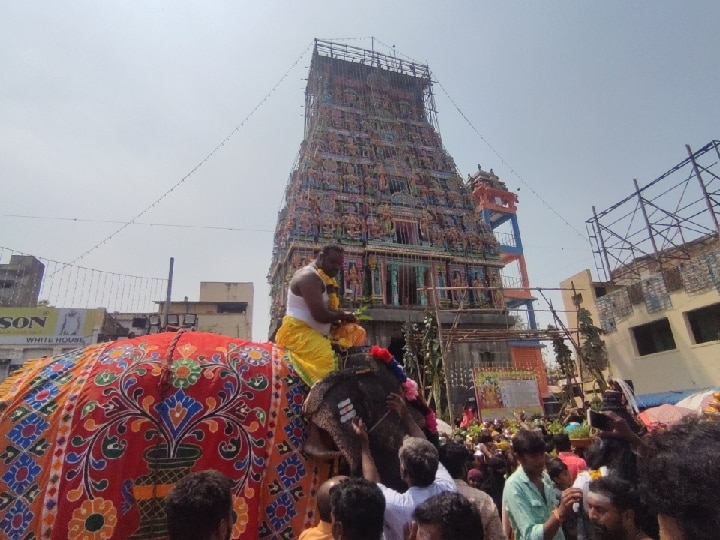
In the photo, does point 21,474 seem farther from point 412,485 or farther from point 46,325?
point 46,325

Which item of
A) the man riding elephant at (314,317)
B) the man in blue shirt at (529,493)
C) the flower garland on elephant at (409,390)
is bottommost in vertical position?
the man in blue shirt at (529,493)

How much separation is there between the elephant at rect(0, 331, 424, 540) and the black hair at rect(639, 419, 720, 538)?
208 cm

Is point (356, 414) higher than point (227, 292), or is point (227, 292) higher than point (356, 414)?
point (227, 292)

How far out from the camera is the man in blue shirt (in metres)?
3.02

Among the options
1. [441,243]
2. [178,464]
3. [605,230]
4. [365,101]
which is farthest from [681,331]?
[365,101]

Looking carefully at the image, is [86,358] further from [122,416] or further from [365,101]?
[365,101]

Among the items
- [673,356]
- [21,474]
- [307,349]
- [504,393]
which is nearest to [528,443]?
[307,349]

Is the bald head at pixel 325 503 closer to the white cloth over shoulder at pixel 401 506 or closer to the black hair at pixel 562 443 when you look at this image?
the white cloth over shoulder at pixel 401 506

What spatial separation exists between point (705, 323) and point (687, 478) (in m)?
19.8

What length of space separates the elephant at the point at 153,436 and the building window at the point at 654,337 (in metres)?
19.4

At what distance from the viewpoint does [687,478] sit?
57.5 inches

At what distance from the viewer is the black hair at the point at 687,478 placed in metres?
1.41

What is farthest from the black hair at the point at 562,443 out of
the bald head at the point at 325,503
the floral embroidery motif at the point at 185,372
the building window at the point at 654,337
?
the building window at the point at 654,337

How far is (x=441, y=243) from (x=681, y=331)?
1182 centimetres
